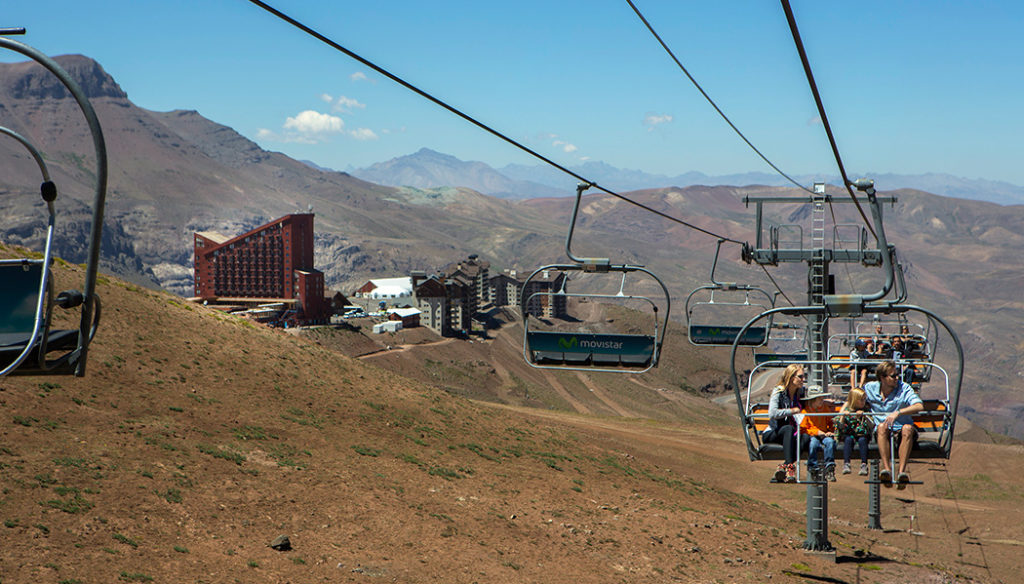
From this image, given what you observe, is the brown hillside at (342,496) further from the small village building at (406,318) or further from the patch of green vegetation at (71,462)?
the small village building at (406,318)

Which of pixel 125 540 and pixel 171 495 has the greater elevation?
pixel 171 495

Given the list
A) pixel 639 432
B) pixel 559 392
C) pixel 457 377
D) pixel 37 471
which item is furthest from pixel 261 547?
pixel 559 392

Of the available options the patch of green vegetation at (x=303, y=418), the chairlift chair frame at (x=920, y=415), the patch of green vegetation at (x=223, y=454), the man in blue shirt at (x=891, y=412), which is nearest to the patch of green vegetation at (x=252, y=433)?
the patch of green vegetation at (x=223, y=454)

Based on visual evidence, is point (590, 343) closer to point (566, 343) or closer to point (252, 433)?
point (566, 343)

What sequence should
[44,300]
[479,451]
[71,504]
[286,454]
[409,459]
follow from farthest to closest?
[479,451], [409,459], [286,454], [71,504], [44,300]

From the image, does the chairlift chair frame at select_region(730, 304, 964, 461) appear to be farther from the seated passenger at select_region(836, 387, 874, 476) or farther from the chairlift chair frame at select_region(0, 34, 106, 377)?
the chairlift chair frame at select_region(0, 34, 106, 377)

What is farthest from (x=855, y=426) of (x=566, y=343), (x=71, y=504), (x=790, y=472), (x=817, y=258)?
(x=71, y=504)

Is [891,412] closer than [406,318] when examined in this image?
Yes

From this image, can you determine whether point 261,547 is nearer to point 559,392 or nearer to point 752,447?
point 752,447
